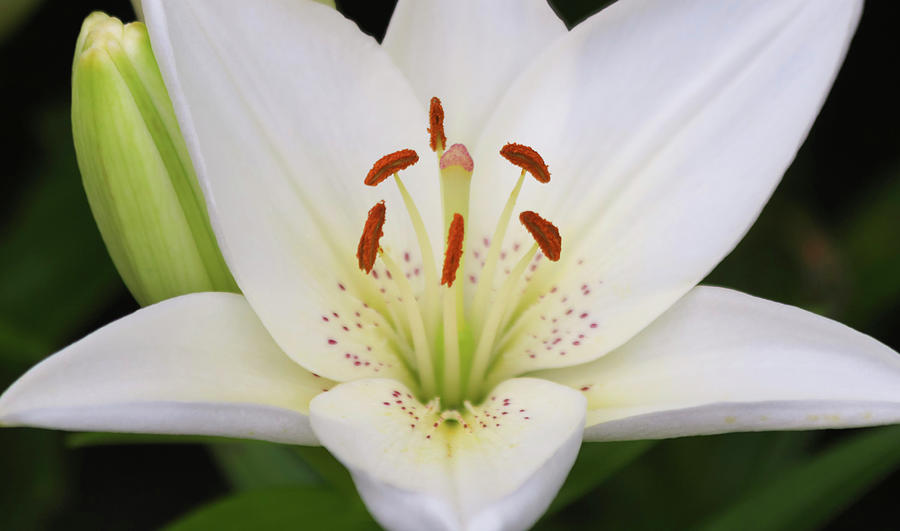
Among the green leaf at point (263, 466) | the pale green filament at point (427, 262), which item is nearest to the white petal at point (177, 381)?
the pale green filament at point (427, 262)

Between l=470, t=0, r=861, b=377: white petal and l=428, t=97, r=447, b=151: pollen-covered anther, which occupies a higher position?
l=428, t=97, r=447, b=151: pollen-covered anther

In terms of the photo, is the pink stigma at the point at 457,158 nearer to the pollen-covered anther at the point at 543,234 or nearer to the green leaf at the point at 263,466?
the pollen-covered anther at the point at 543,234


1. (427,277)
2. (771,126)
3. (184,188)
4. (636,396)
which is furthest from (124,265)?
(771,126)

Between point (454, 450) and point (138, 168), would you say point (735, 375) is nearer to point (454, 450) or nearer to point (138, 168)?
point (454, 450)

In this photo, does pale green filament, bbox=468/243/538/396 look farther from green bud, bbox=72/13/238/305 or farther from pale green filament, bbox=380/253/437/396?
green bud, bbox=72/13/238/305

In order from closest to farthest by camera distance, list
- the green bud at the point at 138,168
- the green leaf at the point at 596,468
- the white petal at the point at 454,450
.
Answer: the white petal at the point at 454,450 → the green bud at the point at 138,168 → the green leaf at the point at 596,468

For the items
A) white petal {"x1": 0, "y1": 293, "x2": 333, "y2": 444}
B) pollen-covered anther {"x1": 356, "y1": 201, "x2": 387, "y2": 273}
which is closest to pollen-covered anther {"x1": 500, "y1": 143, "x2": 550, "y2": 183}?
pollen-covered anther {"x1": 356, "y1": 201, "x2": 387, "y2": 273}
